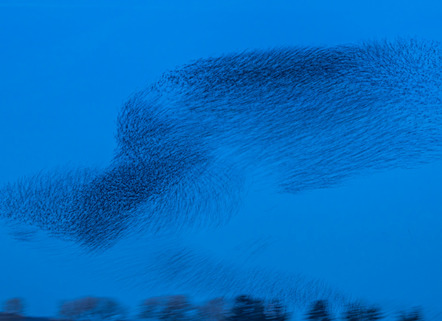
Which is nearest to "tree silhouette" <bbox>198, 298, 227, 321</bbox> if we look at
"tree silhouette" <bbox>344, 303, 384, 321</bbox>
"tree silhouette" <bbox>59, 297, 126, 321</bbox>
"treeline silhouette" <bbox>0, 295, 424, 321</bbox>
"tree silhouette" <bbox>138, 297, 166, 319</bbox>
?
"treeline silhouette" <bbox>0, 295, 424, 321</bbox>

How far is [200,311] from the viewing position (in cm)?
282

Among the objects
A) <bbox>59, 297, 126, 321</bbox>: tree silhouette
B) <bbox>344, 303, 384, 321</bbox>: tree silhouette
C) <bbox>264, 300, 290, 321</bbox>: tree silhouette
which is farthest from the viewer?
<bbox>344, 303, 384, 321</bbox>: tree silhouette

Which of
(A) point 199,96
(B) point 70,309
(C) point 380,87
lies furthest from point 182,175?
(C) point 380,87

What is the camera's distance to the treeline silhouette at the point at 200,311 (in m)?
2.74

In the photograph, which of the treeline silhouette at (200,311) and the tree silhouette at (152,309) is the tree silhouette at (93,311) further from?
the tree silhouette at (152,309)

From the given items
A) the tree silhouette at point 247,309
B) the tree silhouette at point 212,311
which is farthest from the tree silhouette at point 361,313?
the tree silhouette at point 212,311

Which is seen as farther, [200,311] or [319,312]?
[319,312]

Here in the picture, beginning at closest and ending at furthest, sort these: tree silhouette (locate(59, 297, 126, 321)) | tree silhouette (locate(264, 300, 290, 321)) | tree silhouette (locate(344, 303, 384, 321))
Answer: tree silhouette (locate(59, 297, 126, 321))
tree silhouette (locate(264, 300, 290, 321))
tree silhouette (locate(344, 303, 384, 321))

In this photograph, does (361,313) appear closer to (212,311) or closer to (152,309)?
(212,311)

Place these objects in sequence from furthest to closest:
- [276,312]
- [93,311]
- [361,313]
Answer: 1. [361,313]
2. [276,312]
3. [93,311]

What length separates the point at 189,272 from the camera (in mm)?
3426

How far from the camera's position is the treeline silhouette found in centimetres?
274

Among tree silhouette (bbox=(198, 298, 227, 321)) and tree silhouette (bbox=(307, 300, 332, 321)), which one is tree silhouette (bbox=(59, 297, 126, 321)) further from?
tree silhouette (bbox=(307, 300, 332, 321))

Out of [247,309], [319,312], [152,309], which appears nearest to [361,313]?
[319,312]
